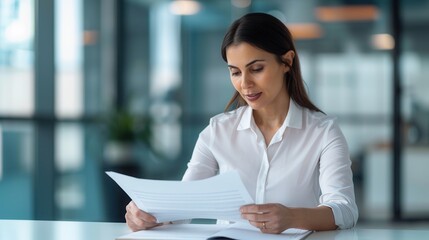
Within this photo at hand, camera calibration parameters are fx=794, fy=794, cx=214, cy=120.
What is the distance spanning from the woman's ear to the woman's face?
33mm

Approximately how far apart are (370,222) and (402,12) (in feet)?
6.31

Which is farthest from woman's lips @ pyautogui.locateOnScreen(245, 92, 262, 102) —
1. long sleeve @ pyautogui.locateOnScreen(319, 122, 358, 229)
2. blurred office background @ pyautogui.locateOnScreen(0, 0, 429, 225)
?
blurred office background @ pyautogui.locateOnScreen(0, 0, 429, 225)

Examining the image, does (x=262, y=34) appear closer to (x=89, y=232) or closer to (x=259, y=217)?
(x=259, y=217)

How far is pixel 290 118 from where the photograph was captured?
234 centimetres

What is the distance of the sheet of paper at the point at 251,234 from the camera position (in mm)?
1811

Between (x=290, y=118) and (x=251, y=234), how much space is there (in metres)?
0.56

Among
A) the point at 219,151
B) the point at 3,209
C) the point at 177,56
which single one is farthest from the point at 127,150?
the point at 219,151

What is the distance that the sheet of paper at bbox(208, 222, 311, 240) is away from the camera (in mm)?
1811

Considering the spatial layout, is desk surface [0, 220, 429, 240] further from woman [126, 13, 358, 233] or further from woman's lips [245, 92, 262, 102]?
woman's lips [245, 92, 262, 102]

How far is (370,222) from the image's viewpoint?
725cm

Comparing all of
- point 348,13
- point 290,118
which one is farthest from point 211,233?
point 348,13

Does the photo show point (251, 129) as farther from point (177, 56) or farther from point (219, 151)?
point (177, 56)

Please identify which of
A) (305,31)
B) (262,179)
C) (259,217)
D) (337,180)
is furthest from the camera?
(305,31)

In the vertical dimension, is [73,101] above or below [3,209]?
above
